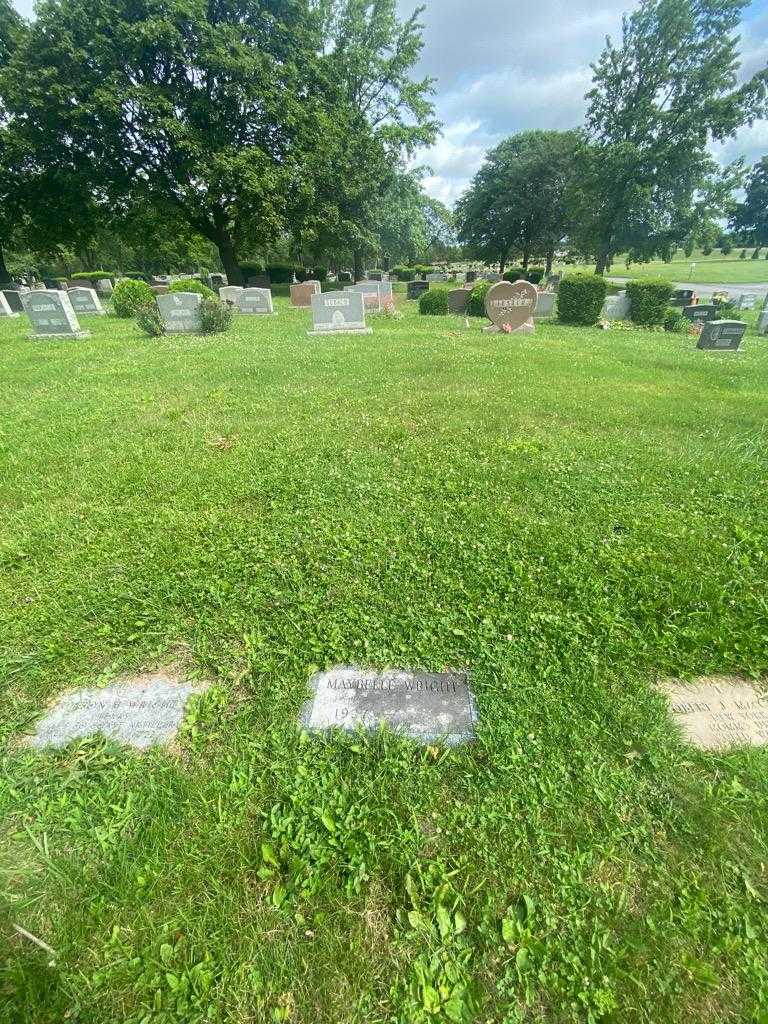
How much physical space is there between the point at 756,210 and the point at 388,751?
324 ft

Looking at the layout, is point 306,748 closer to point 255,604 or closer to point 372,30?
point 255,604

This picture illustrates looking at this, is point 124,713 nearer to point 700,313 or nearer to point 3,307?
point 3,307

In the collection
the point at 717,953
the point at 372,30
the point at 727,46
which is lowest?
the point at 717,953

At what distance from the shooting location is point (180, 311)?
476 inches

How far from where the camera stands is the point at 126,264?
5941 centimetres

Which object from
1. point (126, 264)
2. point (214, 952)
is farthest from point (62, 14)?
point (126, 264)

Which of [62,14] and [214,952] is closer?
[214,952]

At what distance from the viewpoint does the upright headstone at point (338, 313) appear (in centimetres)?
1242

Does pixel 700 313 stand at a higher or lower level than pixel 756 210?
lower

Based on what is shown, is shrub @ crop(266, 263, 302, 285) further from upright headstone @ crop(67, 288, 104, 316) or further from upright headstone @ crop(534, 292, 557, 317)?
upright headstone @ crop(534, 292, 557, 317)

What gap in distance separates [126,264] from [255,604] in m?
75.7

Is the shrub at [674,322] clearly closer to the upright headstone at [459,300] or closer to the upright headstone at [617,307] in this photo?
the upright headstone at [617,307]

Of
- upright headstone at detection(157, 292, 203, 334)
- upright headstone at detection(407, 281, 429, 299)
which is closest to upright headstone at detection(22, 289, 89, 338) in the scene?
upright headstone at detection(157, 292, 203, 334)

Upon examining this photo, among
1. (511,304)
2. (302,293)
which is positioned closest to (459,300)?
(511,304)
